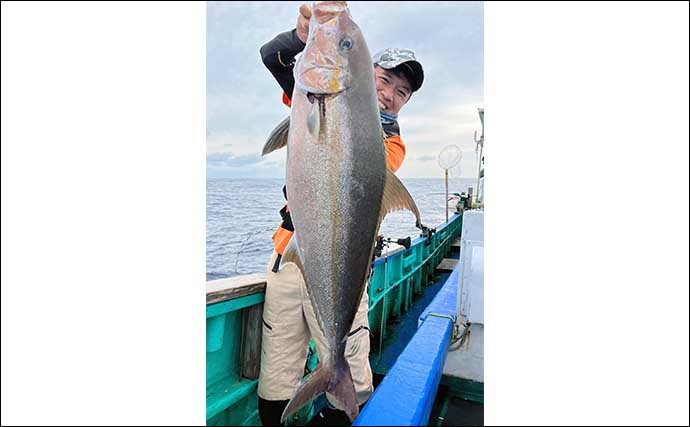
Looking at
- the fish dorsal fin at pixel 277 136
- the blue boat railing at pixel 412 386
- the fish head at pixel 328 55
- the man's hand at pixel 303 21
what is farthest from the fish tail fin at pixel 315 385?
the man's hand at pixel 303 21

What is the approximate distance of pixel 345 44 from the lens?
3.46ft

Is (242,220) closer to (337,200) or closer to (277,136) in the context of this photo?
(277,136)

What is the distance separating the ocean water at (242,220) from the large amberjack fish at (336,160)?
41cm

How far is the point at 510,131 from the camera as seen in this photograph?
1206mm

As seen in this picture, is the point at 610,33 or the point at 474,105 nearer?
the point at 610,33

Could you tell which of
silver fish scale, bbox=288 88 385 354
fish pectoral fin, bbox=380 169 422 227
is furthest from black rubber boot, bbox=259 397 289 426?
fish pectoral fin, bbox=380 169 422 227

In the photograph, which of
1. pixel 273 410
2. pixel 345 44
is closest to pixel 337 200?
pixel 345 44

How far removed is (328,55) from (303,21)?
158 millimetres

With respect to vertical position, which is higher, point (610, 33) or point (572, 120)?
point (610, 33)

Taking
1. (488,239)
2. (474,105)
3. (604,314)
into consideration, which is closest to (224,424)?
(488,239)

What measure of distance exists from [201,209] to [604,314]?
3.82ft

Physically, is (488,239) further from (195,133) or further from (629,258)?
(195,133)

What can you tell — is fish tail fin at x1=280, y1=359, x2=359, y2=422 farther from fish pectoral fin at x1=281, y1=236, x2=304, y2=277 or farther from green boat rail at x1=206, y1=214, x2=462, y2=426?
green boat rail at x1=206, y1=214, x2=462, y2=426

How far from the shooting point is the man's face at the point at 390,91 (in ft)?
5.00
